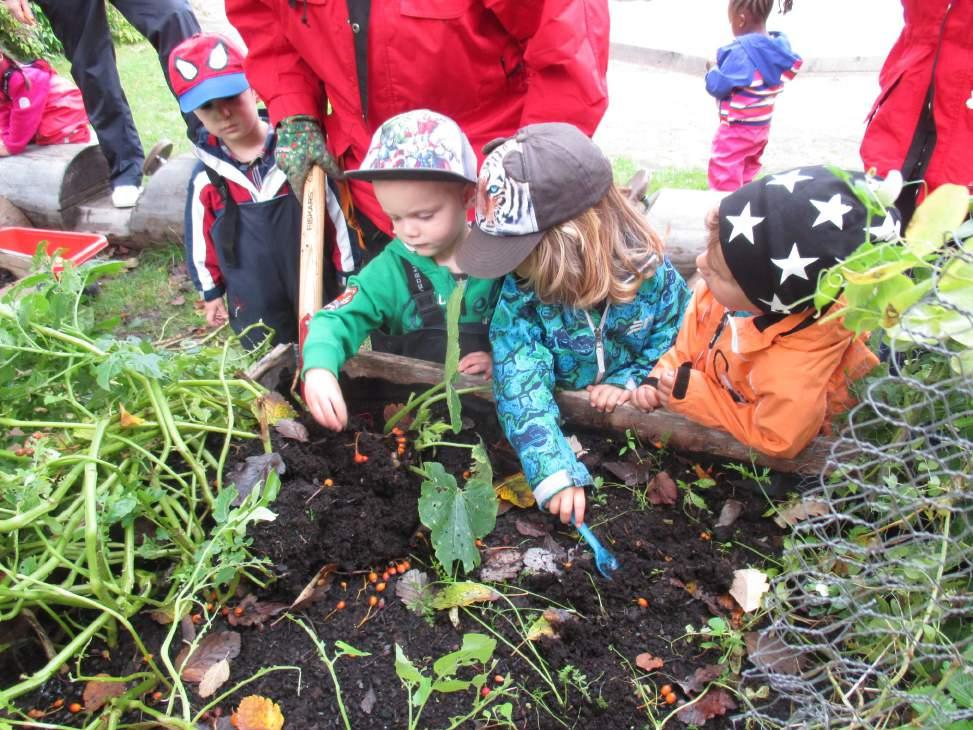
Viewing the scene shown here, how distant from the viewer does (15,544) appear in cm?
140

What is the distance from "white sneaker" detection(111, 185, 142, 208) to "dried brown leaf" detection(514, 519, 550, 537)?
4.07m

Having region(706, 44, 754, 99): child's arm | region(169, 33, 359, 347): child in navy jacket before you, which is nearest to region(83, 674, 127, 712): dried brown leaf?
region(169, 33, 359, 347): child in navy jacket

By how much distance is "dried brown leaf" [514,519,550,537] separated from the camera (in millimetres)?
1800

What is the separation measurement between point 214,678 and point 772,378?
4.45 ft

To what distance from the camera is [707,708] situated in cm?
141

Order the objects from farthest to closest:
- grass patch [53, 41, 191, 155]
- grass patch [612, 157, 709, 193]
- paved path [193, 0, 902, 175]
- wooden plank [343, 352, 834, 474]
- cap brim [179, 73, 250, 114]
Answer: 1. grass patch [53, 41, 191, 155]
2. paved path [193, 0, 902, 175]
3. grass patch [612, 157, 709, 193]
4. cap brim [179, 73, 250, 114]
5. wooden plank [343, 352, 834, 474]

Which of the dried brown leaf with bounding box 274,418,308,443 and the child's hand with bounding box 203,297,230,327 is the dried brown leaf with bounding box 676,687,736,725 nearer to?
the dried brown leaf with bounding box 274,418,308,443

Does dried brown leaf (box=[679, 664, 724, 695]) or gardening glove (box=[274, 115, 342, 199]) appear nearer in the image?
dried brown leaf (box=[679, 664, 724, 695])

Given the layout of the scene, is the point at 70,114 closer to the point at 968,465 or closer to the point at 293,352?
the point at 293,352

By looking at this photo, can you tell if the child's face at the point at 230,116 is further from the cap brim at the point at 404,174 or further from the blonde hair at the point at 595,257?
the blonde hair at the point at 595,257

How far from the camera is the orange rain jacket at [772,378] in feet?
5.28

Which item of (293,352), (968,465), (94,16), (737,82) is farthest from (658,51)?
(968,465)

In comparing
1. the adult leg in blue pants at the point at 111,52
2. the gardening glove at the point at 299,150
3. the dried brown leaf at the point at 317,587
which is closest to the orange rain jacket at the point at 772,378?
the dried brown leaf at the point at 317,587

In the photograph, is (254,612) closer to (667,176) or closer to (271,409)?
(271,409)
